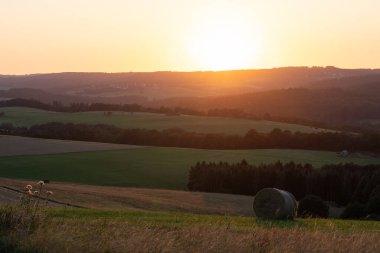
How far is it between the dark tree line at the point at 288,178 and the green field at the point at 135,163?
2463 millimetres

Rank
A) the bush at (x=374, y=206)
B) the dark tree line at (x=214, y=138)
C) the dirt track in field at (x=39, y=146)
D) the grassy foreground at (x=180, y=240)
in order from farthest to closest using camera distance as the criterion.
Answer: the dark tree line at (x=214, y=138) < the dirt track in field at (x=39, y=146) < the bush at (x=374, y=206) < the grassy foreground at (x=180, y=240)

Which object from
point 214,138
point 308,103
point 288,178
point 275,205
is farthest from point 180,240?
point 308,103

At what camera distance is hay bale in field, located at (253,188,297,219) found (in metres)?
19.8

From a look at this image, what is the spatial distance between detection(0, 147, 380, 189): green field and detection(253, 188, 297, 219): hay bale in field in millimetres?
32595

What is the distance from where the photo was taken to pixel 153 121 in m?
97.8

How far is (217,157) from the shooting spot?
66188 mm

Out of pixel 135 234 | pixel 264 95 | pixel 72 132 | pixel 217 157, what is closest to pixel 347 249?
pixel 135 234

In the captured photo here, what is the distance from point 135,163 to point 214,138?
64.0 ft

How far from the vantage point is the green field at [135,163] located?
54781mm

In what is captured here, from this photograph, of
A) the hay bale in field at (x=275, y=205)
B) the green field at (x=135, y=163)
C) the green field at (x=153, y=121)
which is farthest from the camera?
the green field at (x=153, y=121)

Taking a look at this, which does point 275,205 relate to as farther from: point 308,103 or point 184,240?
point 308,103

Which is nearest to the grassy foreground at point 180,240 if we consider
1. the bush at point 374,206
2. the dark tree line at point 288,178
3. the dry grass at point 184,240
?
the dry grass at point 184,240

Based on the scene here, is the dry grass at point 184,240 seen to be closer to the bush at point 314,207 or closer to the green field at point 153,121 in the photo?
the bush at point 314,207

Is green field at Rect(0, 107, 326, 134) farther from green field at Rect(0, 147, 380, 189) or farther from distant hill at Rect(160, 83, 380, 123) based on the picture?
distant hill at Rect(160, 83, 380, 123)
